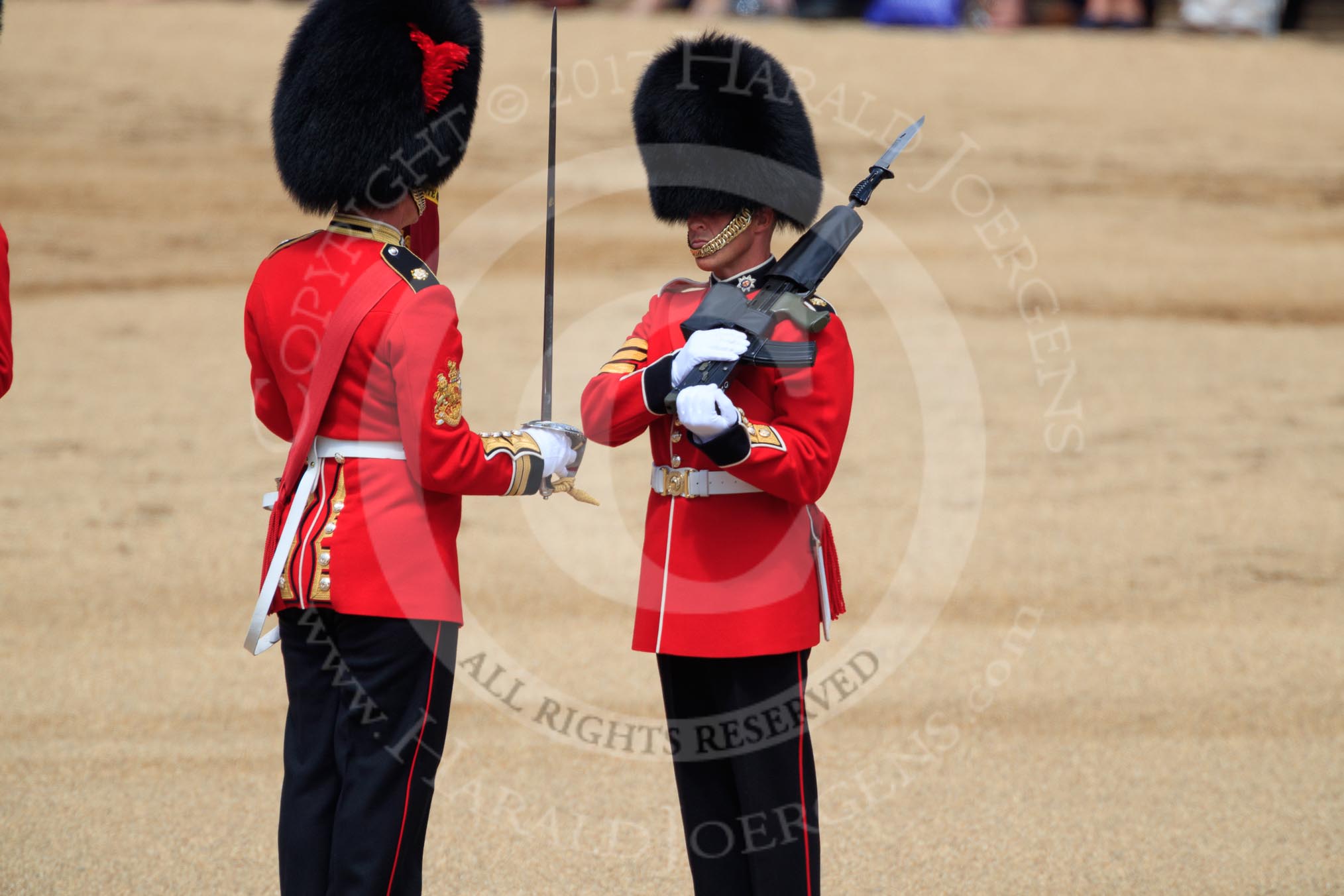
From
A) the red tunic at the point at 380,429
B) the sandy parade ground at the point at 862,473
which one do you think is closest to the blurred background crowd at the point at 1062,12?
the sandy parade ground at the point at 862,473

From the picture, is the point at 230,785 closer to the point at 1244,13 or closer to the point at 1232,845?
the point at 1232,845

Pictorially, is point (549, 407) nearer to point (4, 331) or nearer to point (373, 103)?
point (373, 103)

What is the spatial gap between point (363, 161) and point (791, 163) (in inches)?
26.7

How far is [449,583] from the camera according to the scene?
2.22m

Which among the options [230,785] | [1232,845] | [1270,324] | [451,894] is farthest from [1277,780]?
[1270,324]

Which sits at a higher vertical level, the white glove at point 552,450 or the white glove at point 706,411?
the white glove at point 706,411

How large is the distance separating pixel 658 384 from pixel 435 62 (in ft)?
2.00

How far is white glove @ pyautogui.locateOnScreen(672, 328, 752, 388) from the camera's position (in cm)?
208

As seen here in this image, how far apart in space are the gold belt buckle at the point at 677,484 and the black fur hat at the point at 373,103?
59 centimetres

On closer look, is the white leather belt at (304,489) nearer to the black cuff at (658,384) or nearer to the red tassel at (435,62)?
the black cuff at (658,384)

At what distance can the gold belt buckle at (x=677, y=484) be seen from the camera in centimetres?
229

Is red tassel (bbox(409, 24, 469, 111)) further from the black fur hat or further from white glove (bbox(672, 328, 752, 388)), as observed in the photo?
white glove (bbox(672, 328, 752, 388))

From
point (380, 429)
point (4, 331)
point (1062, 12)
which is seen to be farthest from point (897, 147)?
point (1062, 12)

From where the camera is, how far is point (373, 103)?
221cm
